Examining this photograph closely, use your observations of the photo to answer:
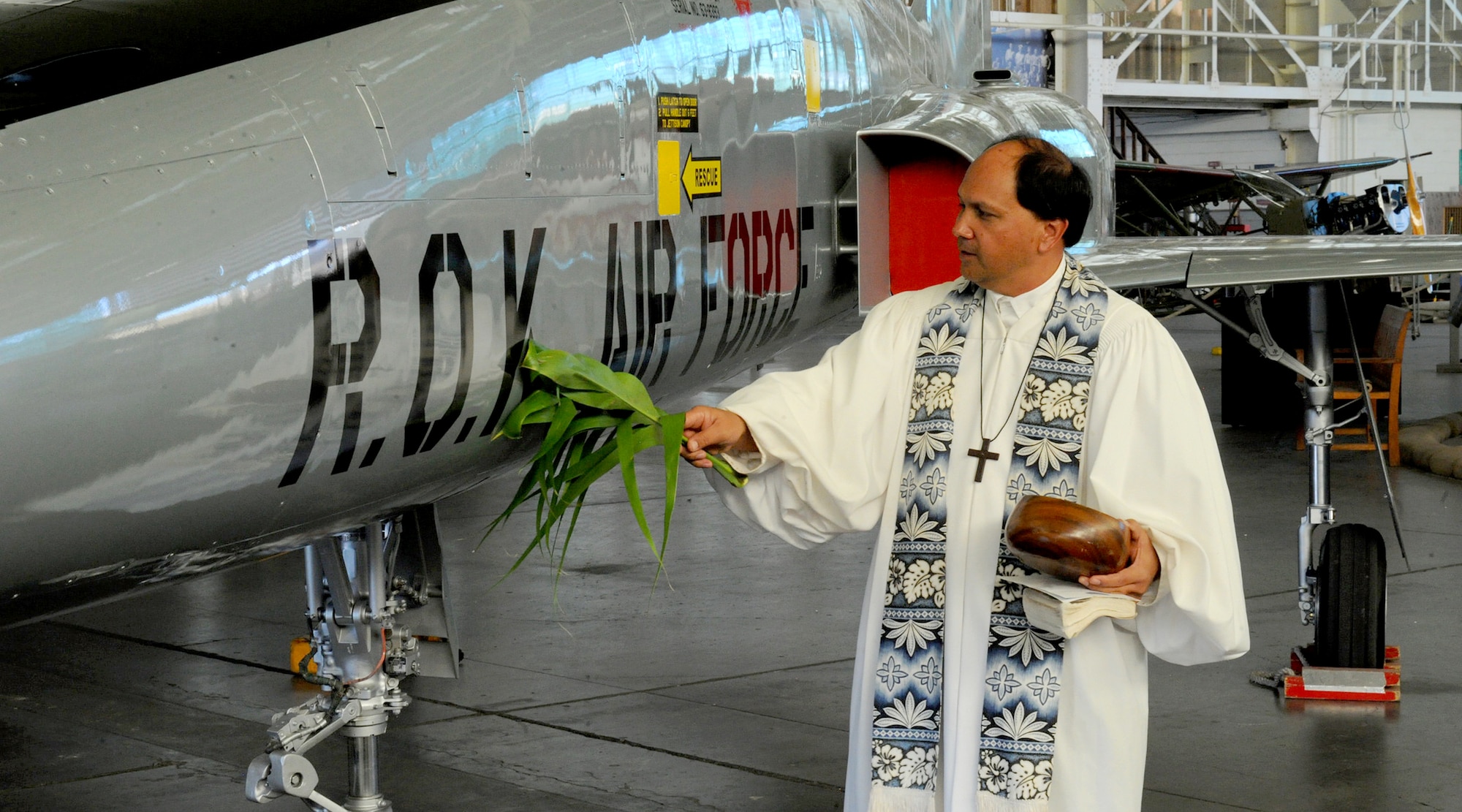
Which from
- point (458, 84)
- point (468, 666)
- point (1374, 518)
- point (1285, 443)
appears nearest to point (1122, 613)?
point (458, 84)

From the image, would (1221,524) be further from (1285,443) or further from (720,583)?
(1285,443)

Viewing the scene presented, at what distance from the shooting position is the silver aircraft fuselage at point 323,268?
216 cm

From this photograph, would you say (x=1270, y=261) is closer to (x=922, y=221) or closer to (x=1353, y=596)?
(x=1353, y=596)

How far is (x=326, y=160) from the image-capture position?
2.52 metres

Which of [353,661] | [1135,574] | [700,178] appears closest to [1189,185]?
[700,178]

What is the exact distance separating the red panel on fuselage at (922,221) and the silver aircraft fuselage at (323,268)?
Result: 51.1 inches

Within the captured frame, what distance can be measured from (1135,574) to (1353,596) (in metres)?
3.54

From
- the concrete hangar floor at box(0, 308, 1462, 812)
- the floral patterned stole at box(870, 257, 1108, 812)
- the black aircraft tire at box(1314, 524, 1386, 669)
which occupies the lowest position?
the concrete hangar floor at box(0, 308, 1462, 812)

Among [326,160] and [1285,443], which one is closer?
[326,160]

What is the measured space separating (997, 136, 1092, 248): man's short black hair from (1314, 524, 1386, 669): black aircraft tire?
3285 mm

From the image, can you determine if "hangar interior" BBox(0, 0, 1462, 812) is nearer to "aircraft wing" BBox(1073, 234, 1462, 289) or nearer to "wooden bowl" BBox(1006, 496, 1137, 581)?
"aircraft wing" BBox(1073, 234, 1462, 289)

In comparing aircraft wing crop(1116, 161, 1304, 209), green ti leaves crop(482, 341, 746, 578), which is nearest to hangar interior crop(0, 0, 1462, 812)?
green ti leaves crop(482, 341, 746, 578)

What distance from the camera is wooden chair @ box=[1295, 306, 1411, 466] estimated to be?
1209 cm

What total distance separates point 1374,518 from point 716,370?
712 cm
